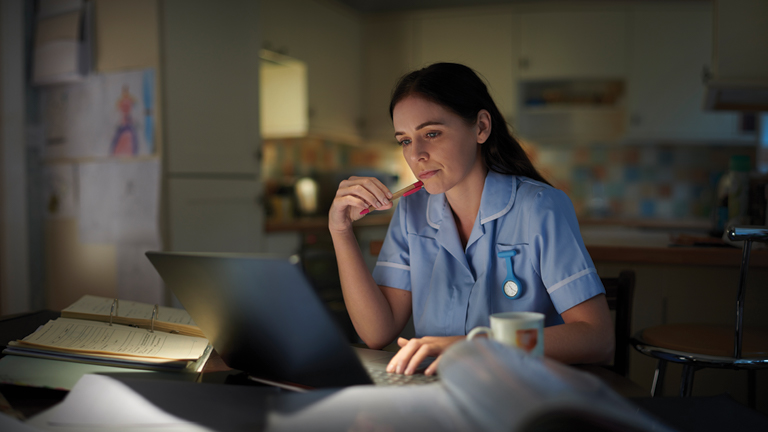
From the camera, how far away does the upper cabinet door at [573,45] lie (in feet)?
13.0

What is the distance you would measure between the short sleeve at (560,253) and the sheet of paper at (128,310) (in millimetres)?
644

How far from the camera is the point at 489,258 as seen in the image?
1.17 m

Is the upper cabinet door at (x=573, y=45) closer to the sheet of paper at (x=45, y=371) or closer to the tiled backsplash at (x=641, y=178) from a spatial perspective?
the tiled backsplash at (x=641, y=178)

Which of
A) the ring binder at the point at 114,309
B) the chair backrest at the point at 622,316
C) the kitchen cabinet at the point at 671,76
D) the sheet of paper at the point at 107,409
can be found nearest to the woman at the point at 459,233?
the chair backrest at the point at 622,316

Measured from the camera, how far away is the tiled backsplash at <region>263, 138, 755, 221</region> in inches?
168

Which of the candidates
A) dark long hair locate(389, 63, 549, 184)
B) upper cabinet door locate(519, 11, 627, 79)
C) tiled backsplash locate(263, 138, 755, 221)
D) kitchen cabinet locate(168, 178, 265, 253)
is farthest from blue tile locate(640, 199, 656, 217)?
dark long hair locate(389, 63, 549, 184)

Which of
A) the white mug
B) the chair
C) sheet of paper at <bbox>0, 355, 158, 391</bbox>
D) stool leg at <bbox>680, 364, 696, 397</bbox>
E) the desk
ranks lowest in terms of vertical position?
stool leg at <bbox>680, 364, 696, 397</bbox>

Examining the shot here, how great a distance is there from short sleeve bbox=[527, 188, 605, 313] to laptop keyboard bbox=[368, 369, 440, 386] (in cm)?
38

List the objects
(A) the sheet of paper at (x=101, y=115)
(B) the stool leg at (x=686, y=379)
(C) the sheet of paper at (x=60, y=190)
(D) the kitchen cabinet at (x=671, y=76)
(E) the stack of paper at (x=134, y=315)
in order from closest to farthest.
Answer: (E) the stack of paper at (x=134, y=315) < (B) the stool leg at (x=686, y=379) < (A) the sheet of paper at (x=101, y=115) < (C) the sheet of paper at (x=60, y=190) < (D) the kitchen cabinet at (x=671, y=76)

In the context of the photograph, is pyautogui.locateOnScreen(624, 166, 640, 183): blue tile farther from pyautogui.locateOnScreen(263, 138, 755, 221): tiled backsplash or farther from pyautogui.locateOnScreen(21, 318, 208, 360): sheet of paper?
pyautogui.locateOnScreen(21, 318, 208, 360): sheet of paper

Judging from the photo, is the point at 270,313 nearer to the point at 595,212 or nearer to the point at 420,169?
the point at 420,169

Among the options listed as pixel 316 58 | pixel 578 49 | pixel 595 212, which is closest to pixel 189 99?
pixel 316 58

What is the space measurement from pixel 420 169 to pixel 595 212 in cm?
349

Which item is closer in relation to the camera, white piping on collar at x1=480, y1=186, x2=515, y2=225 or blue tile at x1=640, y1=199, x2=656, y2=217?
white piping on collar at x1=480, y1=186, x2=515, y2=225
